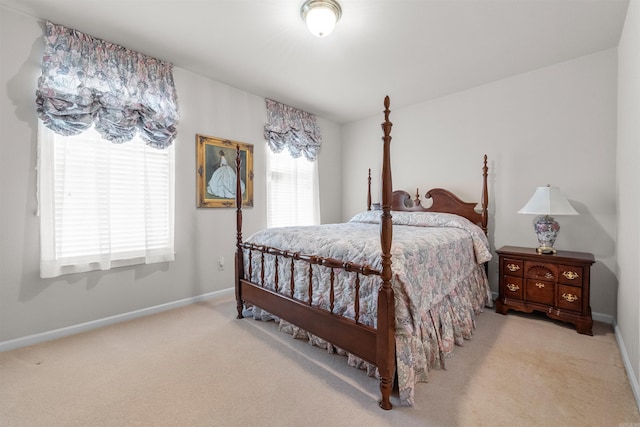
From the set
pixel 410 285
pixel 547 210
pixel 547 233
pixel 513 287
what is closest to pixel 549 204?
pixel 547 210

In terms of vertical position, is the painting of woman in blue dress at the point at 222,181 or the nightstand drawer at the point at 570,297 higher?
the painting of woman in blue dress at the point at 222,181

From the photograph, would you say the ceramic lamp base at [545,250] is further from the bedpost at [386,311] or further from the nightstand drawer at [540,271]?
the bedpost at [386,311]

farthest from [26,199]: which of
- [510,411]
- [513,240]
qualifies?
[513,240]

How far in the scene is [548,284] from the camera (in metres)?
2.63

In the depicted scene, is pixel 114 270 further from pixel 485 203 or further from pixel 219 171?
pixel 485 203

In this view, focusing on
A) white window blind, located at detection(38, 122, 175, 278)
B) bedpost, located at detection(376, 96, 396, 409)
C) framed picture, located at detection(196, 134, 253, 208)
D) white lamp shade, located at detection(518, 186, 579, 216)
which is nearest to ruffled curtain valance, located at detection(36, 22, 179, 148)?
white window blind, located at detection(38, 122, 175, 278)

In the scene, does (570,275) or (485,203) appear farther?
(485,203)

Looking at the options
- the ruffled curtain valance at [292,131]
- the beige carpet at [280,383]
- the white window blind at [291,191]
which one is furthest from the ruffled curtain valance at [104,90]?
the beige carpet at [280,383]

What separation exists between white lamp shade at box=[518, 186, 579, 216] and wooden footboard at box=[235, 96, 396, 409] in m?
1.94

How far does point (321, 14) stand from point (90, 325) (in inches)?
129

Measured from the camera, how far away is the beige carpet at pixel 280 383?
1.49 m

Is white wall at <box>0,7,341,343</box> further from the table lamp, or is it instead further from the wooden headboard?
the table lamp

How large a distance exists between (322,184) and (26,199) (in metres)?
3.52

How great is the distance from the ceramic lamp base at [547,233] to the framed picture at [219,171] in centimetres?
329
